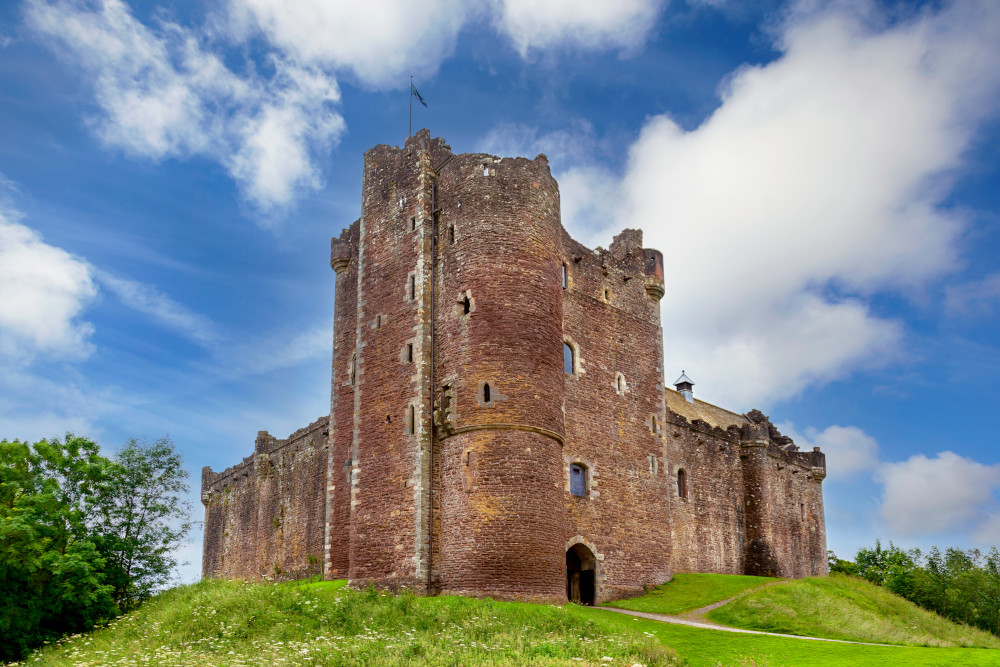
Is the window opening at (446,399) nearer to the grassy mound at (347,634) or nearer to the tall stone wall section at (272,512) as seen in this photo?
the grassy mound at (347,634)

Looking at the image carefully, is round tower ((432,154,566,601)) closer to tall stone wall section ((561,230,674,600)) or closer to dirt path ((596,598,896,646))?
tall stone wall section ((561,230,674,600))

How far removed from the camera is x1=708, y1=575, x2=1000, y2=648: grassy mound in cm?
2708

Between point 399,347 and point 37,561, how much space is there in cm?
1229

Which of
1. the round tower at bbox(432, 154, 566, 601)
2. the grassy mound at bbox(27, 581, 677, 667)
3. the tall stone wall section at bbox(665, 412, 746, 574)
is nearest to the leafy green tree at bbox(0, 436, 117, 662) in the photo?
the grassy mound at bbox(27, 581, 677, 667)

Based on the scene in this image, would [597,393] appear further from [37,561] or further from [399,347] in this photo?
[37,561]

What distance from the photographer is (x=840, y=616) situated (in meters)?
28.5

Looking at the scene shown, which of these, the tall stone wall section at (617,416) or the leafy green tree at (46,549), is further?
the tall stone wall section at (617,416)

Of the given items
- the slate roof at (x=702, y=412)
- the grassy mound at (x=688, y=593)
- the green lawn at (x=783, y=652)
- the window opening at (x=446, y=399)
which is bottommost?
the green lawn at (x=783, y=652)

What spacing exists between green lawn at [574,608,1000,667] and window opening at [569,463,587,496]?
20.5 ft

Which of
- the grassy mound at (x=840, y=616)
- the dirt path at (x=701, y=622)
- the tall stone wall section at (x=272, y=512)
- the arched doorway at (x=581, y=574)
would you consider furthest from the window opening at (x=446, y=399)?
the grassy mound at (x=840, y=616)

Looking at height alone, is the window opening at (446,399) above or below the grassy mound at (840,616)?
above

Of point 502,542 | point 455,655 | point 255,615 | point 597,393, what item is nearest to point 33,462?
point 255,615

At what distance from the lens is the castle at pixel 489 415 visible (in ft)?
86.6

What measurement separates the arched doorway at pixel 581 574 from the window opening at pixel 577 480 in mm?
1891
